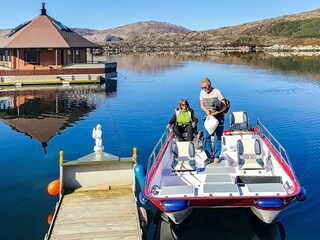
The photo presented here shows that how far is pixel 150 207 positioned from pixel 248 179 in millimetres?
3591

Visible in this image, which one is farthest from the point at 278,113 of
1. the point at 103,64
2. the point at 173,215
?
the point at 103,64

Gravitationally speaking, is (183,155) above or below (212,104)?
below

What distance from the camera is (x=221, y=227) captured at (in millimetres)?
11500

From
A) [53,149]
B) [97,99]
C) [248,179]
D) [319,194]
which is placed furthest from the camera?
[97,99]

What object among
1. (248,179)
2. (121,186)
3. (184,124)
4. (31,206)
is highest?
(184,124)

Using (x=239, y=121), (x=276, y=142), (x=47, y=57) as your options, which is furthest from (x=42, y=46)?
(x=276, y=142)

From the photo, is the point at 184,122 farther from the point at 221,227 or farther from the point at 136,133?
the point at 136,133

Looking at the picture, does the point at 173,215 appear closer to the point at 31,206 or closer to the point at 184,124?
the point at 184,124

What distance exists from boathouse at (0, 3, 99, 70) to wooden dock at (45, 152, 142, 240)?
112 ft

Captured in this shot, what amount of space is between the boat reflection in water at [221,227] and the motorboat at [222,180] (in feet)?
2.51

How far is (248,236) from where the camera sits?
11.1m

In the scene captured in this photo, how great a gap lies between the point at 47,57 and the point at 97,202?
3737cm

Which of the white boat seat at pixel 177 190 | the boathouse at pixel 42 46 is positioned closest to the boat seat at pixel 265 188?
the white boat seat at pixel 177 190

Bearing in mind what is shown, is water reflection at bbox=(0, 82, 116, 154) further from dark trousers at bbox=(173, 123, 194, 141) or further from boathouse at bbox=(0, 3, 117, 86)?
dark trousers at bbox=(173, 123, 194, 141)
